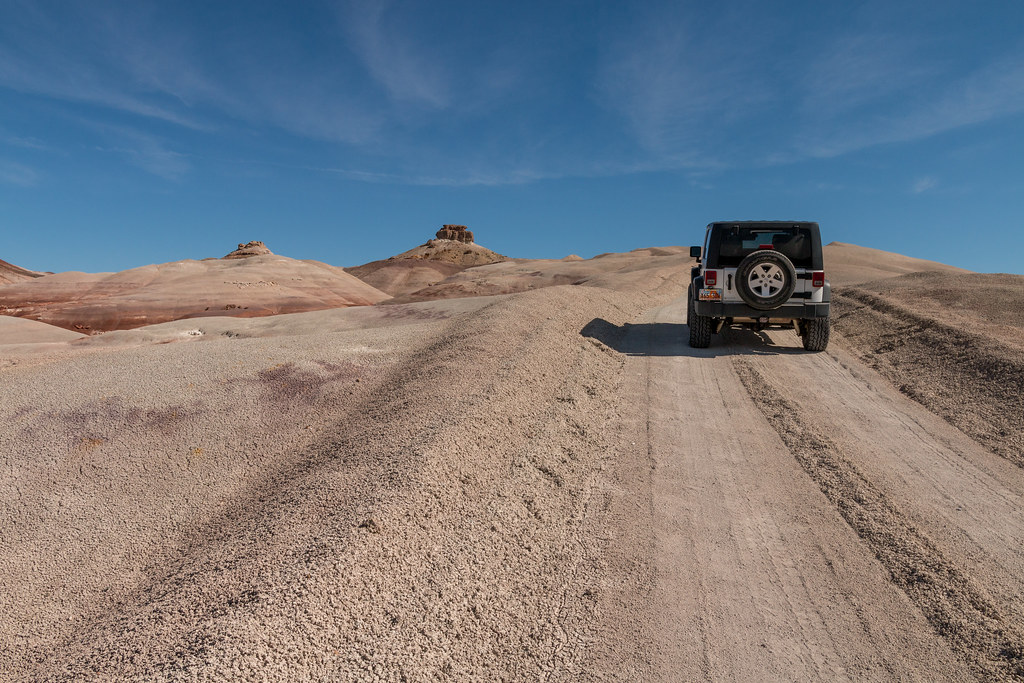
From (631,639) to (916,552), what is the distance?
90.3 inches

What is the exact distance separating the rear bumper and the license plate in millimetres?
79

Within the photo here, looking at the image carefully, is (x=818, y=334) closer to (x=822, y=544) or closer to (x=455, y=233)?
(x=822, y=544)

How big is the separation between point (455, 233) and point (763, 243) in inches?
4527

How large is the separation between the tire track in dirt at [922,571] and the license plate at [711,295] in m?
4.57

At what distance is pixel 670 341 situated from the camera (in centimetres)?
1142

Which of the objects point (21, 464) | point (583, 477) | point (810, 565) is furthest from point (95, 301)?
point (810, 565)

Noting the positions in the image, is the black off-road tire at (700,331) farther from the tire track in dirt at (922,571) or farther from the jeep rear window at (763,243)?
the tire track in dirt at (922,571)

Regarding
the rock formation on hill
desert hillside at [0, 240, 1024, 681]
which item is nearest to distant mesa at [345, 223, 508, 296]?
the rock formation on hill

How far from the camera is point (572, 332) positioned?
419 inches

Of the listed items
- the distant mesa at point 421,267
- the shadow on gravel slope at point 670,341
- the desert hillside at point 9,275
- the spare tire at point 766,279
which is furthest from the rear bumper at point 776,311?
the desert hillside at point 9,275

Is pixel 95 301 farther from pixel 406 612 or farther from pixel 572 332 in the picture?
pixel 406 612

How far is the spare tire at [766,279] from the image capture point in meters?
9.52

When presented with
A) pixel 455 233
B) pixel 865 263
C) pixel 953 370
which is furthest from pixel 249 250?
pixel 953 370

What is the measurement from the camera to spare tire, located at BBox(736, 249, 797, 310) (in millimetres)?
9516
